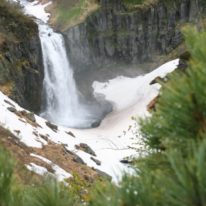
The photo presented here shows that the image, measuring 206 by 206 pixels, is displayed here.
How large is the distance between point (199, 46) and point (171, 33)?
4452 cm

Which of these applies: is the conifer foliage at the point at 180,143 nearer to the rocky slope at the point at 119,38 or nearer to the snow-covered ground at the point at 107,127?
the snow-covered ground at the point at 107,127

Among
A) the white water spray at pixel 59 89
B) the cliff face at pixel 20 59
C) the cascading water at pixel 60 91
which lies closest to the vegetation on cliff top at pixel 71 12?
the white water spray at pixel 59 89

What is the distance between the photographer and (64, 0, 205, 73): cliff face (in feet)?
148

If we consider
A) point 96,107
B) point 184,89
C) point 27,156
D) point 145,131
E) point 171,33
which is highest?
point 184,89

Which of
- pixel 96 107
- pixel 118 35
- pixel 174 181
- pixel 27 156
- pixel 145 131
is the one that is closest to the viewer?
pixel 174 181

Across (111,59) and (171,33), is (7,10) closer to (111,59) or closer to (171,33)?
(111,59)

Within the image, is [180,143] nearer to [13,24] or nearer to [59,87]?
[13,24]

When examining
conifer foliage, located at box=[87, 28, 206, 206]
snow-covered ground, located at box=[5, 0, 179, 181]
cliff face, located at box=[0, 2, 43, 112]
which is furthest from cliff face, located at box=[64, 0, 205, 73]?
conifer foliage, located at box=[87, 28, 206, 206]

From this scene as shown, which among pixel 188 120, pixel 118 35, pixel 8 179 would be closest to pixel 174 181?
pixel 188 120

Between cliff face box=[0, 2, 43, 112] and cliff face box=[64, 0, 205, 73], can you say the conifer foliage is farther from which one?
cliff face box=[64, 0, 205, 73]

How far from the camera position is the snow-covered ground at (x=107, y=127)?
21.4 m

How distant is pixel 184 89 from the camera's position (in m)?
2.59

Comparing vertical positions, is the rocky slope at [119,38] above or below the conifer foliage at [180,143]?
below

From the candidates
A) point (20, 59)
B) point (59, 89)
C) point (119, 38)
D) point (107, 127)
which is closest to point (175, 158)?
point (20, 59)
